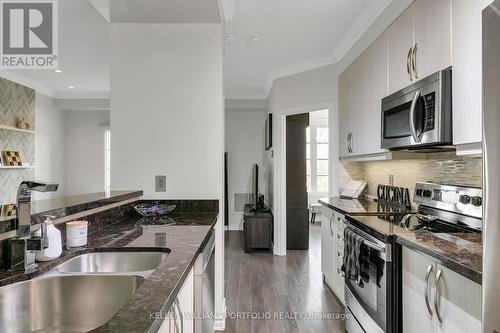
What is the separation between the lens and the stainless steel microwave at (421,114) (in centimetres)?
155

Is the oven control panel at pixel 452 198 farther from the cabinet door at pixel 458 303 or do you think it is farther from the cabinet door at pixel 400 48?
the cabinet door at pixel 400 48

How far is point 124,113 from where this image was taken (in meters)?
2.44

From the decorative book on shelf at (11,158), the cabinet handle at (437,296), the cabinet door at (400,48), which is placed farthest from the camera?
the decorative book on shelf at (11,158)

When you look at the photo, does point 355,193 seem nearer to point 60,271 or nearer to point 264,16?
point 264,16

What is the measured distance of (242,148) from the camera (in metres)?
6.32

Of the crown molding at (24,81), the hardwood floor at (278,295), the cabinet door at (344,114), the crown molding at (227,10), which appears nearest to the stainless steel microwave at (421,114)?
the cabinet door at (344,114)

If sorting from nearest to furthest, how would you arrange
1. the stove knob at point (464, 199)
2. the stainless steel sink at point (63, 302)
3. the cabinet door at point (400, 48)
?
the stainless steel sink at point (63, 302) → the stove knob at point (464, 199) → the cabinet door at point (400, 48)

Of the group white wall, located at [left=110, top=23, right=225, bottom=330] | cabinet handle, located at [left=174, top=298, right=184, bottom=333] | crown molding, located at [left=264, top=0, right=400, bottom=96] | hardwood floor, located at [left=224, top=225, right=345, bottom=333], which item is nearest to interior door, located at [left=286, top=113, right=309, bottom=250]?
hardwood floor, located at [left=224, top=225, right=345, bottom=333]

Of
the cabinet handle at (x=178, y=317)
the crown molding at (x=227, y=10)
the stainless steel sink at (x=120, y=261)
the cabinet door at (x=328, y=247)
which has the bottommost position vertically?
the cabinet door at (x=328, y=247)

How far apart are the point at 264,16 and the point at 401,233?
2301 mm

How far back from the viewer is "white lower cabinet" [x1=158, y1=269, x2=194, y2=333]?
952 millimetres

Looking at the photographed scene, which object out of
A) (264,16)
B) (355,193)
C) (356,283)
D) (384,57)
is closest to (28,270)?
(356,283)

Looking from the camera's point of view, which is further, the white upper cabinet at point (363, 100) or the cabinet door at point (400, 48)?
the white upper cabinet at point (363, 100)

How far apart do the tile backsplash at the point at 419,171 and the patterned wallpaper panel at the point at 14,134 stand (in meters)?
5.05
